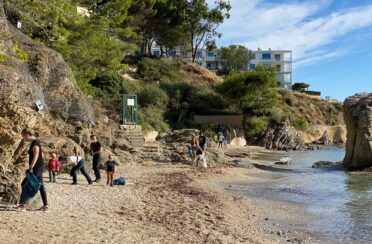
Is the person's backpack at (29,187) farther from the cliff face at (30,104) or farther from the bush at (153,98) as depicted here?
the bush at (153,98)

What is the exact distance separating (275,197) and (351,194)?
359 cm

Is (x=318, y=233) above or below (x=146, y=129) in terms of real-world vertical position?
below

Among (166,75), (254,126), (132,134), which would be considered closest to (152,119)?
(254,126)

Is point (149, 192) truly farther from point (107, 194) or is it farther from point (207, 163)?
point (207, 163)

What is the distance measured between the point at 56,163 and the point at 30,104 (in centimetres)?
342

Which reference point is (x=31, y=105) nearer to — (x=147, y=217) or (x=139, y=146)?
(x=147, y=217)

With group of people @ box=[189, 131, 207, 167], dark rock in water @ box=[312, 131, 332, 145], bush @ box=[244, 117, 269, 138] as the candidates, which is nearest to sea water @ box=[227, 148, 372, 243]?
group of people @ box=[189, 131, 207, 167]

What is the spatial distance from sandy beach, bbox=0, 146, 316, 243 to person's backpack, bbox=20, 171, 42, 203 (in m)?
0.44

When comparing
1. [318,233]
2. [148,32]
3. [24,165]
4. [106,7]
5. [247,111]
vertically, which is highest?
[148,32]

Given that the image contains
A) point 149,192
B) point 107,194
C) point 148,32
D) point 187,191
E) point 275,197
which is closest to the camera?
point 107,194

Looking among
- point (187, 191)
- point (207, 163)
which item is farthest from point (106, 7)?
point (187, 191)

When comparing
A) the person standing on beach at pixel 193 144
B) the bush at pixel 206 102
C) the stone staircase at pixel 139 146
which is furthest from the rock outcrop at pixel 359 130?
the bush at pixel 206 102

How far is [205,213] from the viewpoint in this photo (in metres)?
12.0

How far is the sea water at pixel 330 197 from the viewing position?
37.8 feet
